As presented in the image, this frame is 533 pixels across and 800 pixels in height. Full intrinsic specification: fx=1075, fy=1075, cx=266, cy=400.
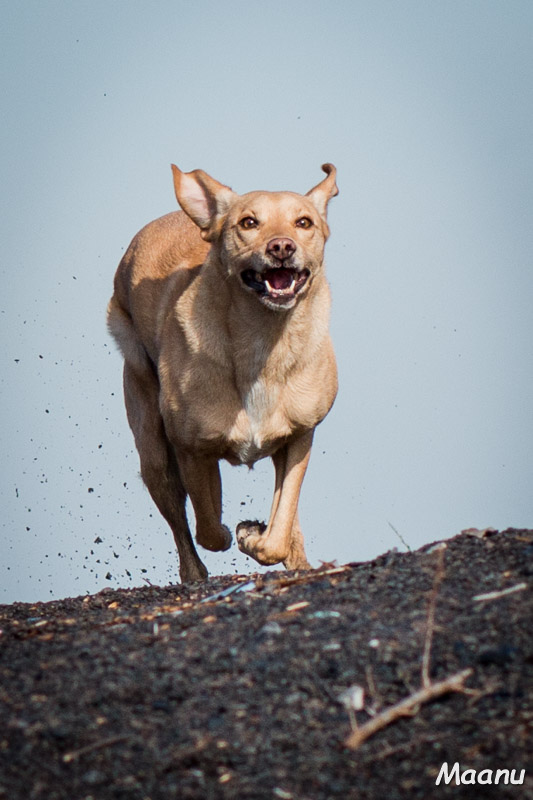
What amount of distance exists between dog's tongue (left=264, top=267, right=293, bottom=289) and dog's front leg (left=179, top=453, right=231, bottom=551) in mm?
1621

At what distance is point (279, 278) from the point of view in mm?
7336

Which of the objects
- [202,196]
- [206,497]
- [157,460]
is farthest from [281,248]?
[157,460]

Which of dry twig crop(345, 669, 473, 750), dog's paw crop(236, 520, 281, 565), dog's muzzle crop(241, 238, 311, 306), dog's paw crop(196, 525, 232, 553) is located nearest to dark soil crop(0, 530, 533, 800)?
dry twig crop(345, 669, 473, 750)

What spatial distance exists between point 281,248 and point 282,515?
87.8 inches

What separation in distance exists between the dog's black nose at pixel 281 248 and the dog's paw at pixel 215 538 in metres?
2.66

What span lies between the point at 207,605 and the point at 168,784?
2.00m

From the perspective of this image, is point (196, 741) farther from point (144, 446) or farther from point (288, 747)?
point (144, 446)

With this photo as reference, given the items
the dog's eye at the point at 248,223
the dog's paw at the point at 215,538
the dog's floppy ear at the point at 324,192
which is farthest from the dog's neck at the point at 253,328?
the dog's paw at the point at 215,538

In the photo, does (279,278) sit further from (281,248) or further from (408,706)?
(408,706)

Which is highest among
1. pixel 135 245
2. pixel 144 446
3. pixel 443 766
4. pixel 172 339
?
pixel 135 245

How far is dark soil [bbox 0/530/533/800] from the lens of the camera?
3.38 meters

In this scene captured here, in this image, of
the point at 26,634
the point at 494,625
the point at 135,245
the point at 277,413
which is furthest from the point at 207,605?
the point at 135,245

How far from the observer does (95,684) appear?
162 inches

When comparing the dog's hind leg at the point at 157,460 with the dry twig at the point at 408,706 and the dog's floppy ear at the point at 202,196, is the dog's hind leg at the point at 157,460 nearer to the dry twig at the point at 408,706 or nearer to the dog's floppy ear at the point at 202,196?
the dog's floppy ear at the point at 202,196
